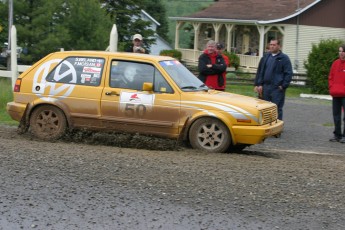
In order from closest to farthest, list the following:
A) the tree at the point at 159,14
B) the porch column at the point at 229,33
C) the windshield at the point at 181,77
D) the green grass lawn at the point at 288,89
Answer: the windshield at the point at 181,77, the green grass lawn at the point at 288,89, the porch column at the point at 229,33, the tree at the point at 159,14

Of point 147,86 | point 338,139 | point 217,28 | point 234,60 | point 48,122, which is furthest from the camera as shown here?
point 217,28

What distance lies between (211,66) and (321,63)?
17.6 metres

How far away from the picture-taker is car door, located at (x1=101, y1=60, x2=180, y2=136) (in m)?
11.1

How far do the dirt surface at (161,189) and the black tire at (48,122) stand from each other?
722mm

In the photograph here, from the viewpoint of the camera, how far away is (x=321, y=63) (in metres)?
30.2

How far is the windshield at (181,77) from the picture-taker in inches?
447

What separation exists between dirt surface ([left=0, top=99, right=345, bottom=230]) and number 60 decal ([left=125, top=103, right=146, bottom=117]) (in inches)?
24.5

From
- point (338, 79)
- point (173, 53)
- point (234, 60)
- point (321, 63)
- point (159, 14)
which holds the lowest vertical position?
point (338, 79)

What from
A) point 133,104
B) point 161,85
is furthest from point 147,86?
point 133,104

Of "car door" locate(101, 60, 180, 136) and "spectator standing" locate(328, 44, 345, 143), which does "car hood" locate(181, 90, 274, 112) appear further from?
"spectator standing" locate(328, 44, 345, 143)

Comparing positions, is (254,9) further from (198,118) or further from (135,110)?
(198,118)

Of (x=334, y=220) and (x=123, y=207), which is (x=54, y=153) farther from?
(x=334, y=220)

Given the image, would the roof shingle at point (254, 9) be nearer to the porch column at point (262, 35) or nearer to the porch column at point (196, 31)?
the porch column at point (262, 35)

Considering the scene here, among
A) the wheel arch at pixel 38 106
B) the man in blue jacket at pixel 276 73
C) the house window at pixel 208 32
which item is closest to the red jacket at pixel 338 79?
the man in blue jacket at pixel 276 73
